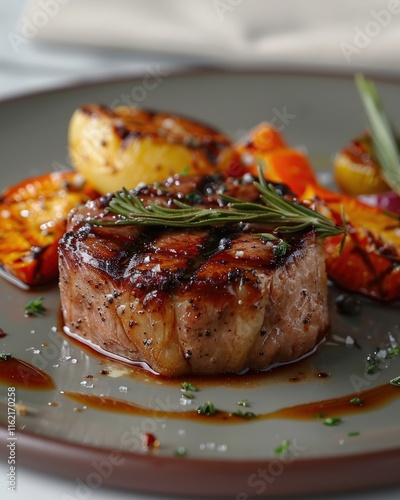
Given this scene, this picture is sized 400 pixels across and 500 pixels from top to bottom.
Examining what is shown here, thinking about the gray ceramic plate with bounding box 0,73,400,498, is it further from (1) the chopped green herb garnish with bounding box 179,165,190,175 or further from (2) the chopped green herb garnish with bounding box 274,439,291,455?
(1) the chopped green herb garnish with bounding box 179,165,190,175

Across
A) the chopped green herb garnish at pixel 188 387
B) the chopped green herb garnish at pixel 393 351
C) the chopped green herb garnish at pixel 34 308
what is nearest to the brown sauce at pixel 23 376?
the chopped green herb garnish at pixel 34 308

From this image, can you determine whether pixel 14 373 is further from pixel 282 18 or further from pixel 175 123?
pixel 282 18

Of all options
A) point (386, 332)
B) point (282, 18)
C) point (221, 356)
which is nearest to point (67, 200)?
point (221, 356)

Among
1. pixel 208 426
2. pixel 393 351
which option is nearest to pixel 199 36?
pixel 393 351

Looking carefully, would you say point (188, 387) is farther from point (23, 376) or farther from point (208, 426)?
point (23, 376)

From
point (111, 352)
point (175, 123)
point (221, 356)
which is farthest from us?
point (175, 123)

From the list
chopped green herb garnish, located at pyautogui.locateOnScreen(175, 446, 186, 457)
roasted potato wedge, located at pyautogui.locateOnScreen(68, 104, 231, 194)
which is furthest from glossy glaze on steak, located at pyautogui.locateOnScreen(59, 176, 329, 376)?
roasted potato wedge, located at pyautogui.locateOnScreen(68, 104, 231, 194)
